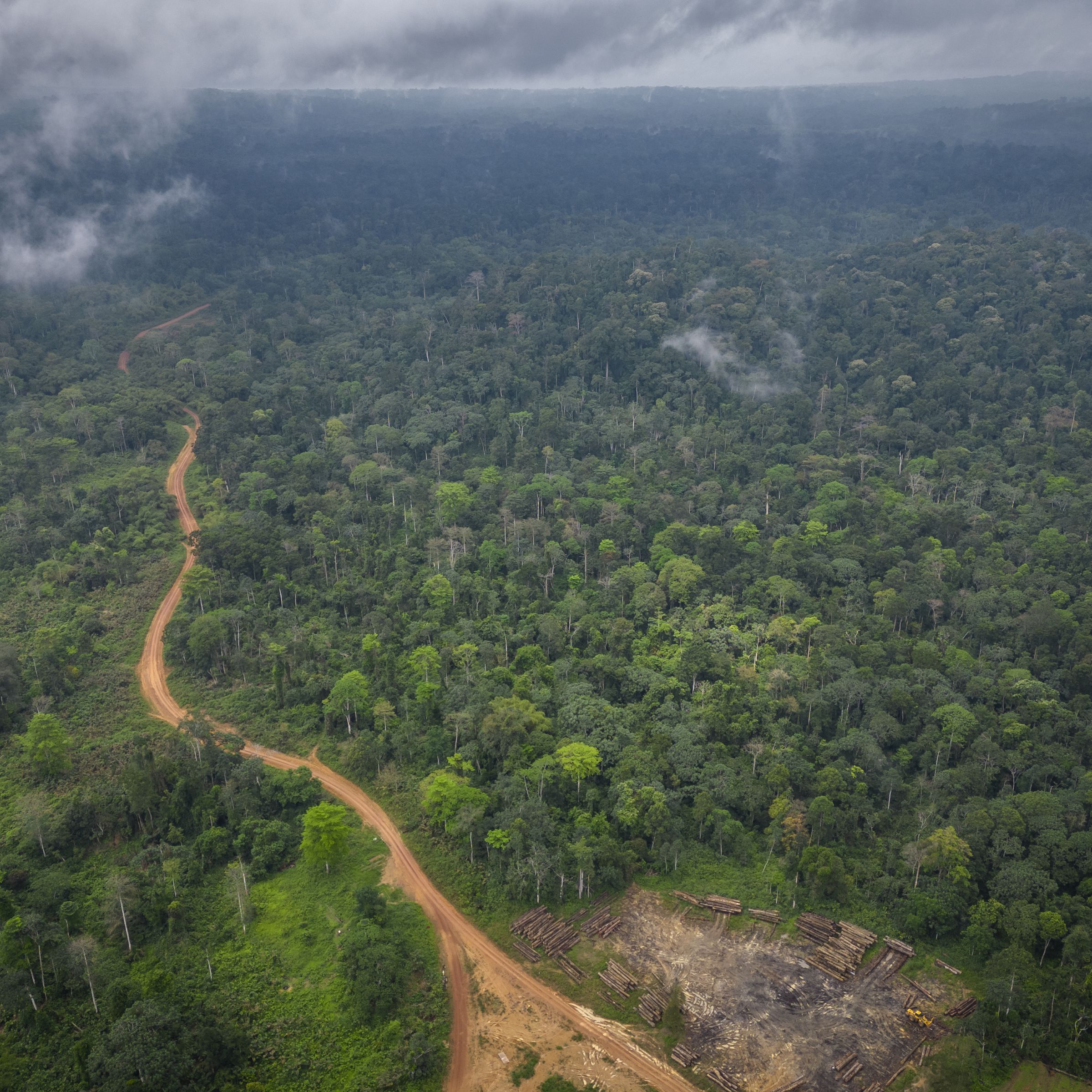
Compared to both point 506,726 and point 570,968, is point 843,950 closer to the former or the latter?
point 570,968

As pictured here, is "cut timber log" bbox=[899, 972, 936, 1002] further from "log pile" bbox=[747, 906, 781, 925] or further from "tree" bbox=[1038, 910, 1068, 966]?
"log pile" bbox=[747, 906, 781, 925]

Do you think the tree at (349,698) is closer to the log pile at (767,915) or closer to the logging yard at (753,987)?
the logging yard at (753,987)

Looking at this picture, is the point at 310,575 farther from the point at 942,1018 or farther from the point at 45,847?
the point at 942,1018

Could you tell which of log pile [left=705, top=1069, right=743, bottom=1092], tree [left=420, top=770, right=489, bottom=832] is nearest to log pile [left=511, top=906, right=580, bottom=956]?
tree [left=420, top=770, right=489, bottom=832]

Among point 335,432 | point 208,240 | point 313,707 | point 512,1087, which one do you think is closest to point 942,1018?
point 512,1087

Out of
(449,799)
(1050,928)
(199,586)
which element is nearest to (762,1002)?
(1050,928)
